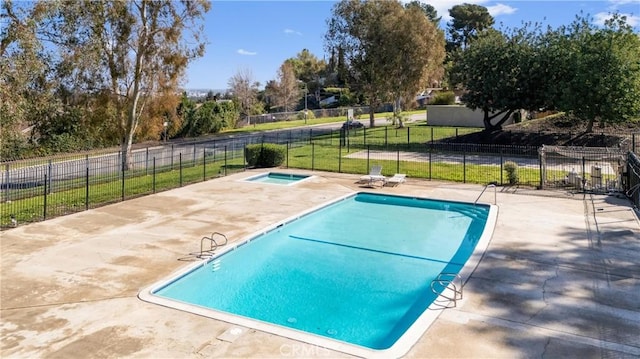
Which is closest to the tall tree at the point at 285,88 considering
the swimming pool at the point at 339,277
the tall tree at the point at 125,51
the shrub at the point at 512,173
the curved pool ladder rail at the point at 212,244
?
the tall tree at the point at 125,51

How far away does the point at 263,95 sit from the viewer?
253ft

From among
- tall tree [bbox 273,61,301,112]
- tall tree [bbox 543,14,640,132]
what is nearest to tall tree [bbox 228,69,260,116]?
tall tree [bbox 273,61,301,112]

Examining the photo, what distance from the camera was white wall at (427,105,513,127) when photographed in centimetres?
4491

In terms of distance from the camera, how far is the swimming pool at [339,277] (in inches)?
305

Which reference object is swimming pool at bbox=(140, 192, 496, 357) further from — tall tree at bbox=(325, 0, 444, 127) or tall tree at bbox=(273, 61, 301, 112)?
tall tree at bbox=(273, 61, 301, 112)

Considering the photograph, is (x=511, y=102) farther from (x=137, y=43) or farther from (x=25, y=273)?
(x=25, y=273)

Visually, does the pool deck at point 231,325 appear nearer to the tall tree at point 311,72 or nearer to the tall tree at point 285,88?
the tall tree at point 285,88

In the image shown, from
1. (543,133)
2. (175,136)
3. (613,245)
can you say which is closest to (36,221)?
(613,245)

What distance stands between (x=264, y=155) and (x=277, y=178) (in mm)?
2472

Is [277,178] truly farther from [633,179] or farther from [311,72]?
[311,72]

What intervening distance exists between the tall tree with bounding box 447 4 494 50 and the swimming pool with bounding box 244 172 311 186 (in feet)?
241

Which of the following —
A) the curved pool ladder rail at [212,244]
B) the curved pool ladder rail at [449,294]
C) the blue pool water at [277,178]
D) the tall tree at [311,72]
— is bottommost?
the curved pool ladder rail at [449,294]

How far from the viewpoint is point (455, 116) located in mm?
45938

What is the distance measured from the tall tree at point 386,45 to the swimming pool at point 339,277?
93.0 ft
